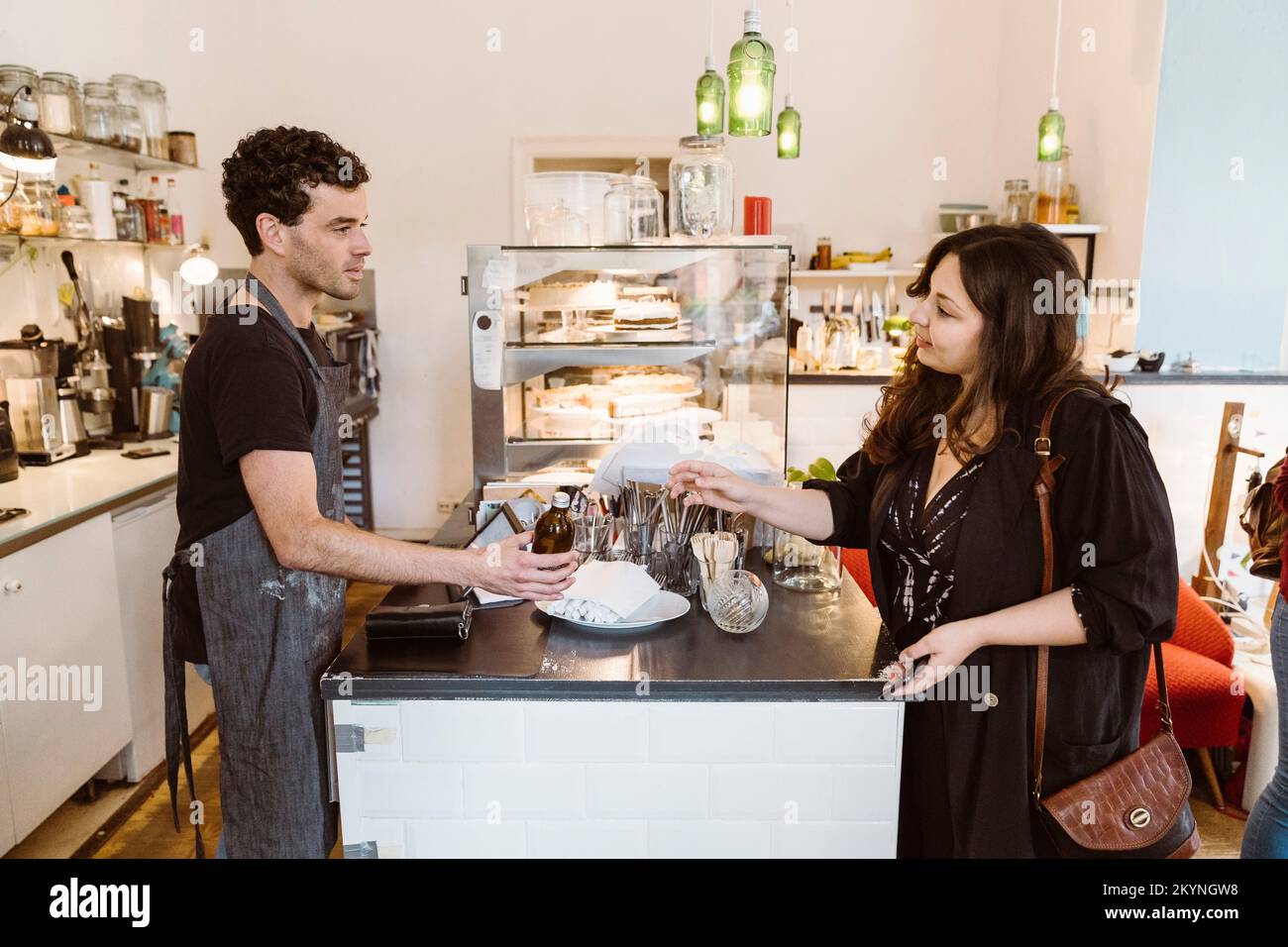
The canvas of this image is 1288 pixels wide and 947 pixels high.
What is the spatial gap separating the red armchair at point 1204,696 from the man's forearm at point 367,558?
85.9 inches

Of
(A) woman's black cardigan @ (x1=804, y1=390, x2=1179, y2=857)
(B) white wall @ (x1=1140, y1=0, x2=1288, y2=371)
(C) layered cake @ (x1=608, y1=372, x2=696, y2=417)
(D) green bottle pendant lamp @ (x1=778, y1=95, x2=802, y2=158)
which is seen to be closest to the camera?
(A) woman's black cardigan @ (x1=804, y1=390, x2=1179, y2=857)

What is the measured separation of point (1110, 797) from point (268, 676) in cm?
149

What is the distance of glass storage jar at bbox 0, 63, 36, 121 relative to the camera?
305cm

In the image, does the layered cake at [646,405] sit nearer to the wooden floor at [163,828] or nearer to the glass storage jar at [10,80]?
the wooden floor at [163,828]

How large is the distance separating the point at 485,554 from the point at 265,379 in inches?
18.8

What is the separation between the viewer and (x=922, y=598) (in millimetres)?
1747

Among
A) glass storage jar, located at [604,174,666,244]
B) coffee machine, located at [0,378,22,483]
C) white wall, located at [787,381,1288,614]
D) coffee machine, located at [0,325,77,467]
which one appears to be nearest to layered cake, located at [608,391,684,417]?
glass storage jar, located at [604,174,666,244]

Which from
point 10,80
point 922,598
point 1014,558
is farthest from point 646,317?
point 10,80

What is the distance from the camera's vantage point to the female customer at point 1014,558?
4.92ft

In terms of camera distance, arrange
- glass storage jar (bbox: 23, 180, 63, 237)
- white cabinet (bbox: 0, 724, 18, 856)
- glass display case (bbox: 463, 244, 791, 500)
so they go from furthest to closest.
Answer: glass storage jar (bbox: 23, 180, 63, 237) → glass display case (bbox: 463, 244, 791, 500) → white cabinet (bbox: 0, 724, 18, 856)

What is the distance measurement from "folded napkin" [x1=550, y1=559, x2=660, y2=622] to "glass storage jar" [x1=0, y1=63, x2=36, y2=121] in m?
2.60

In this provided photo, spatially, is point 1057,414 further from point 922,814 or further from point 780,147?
point 780,147

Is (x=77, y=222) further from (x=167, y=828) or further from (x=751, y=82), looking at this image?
(x=751, y=82)

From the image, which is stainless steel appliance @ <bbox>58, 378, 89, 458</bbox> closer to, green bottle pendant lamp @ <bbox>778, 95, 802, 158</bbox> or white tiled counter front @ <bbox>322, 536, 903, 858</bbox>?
white tiled counter front @ <bbox>322, 536, 903, 858</bbox>
